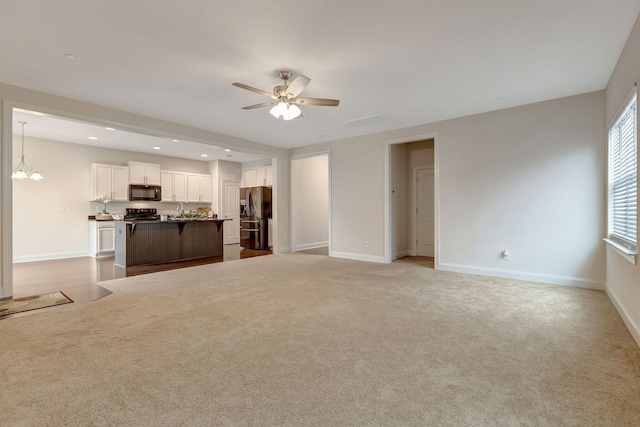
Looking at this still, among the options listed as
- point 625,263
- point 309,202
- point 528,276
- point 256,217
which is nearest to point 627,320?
point 625,263

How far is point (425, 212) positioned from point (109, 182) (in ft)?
24.8

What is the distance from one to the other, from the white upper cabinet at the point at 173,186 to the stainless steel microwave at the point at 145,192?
9.7 inches

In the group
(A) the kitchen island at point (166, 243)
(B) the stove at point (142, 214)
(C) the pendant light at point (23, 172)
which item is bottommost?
(A) the kitchen island at point (166, 243)

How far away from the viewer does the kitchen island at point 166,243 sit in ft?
18.9

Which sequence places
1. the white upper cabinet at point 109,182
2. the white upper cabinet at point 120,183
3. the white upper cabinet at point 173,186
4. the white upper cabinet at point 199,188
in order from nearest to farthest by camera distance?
the white upper cabinet at point 109,182, the white upper cabinet at point 120,183, the white upper cabinet at point 173,186, the white upper cabinet at point 199,188

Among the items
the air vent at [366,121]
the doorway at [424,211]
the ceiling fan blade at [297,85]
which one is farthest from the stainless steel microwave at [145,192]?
the doorway at [424,211]

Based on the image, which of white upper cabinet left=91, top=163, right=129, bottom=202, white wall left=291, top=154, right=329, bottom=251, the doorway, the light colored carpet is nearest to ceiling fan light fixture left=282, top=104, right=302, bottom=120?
Result: the light colored carpet

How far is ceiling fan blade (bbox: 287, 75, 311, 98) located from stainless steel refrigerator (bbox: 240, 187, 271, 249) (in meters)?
5.16

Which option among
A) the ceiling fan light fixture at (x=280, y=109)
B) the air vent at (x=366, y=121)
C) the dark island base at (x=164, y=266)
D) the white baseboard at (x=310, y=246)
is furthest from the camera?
the white baseboard at (x=310, y=246)

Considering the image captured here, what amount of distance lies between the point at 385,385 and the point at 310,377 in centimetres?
47

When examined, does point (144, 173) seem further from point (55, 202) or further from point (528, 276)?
point (528, 276)

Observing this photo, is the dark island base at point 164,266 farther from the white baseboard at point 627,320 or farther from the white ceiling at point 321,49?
the white baseboard at point 627,320

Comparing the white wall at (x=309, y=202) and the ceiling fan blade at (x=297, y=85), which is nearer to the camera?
the ceiling fan blade at (x=297, y=85)

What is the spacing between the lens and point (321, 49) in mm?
2938
